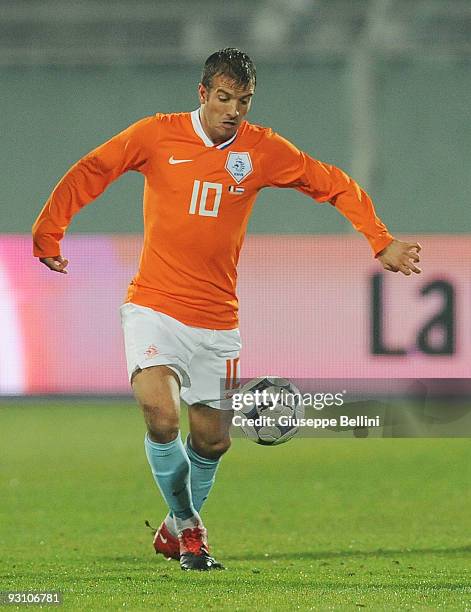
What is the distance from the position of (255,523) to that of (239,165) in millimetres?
1995

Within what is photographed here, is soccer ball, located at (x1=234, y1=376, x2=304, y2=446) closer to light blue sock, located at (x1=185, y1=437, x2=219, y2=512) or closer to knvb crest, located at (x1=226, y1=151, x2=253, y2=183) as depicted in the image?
light blue sock, located at (x1=185, y1=437, x2=219, y2=512)

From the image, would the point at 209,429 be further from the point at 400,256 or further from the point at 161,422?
the point at 400,256

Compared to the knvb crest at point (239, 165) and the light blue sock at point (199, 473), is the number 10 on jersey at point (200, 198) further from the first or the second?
the light blue sock at point (199, 473)

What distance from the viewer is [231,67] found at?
164 inches

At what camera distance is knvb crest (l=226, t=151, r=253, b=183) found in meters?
4.36

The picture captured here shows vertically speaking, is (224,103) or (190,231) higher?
(224,103)

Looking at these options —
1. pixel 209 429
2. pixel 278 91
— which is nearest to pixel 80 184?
pixel 209 429

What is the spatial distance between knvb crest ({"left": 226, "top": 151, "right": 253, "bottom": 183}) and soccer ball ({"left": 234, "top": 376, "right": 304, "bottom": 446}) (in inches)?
27.3

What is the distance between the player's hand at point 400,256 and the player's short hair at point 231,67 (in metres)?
0.69

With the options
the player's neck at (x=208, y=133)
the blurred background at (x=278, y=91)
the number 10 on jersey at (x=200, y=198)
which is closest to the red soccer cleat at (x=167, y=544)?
the number 10 on jersey at (x=200, y=198)

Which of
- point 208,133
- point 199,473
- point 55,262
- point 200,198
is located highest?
point 208,133

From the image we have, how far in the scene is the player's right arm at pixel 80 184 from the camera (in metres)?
4.30

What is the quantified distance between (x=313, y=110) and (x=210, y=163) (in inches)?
401

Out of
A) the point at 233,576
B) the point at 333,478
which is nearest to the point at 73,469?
the point at 333,478
